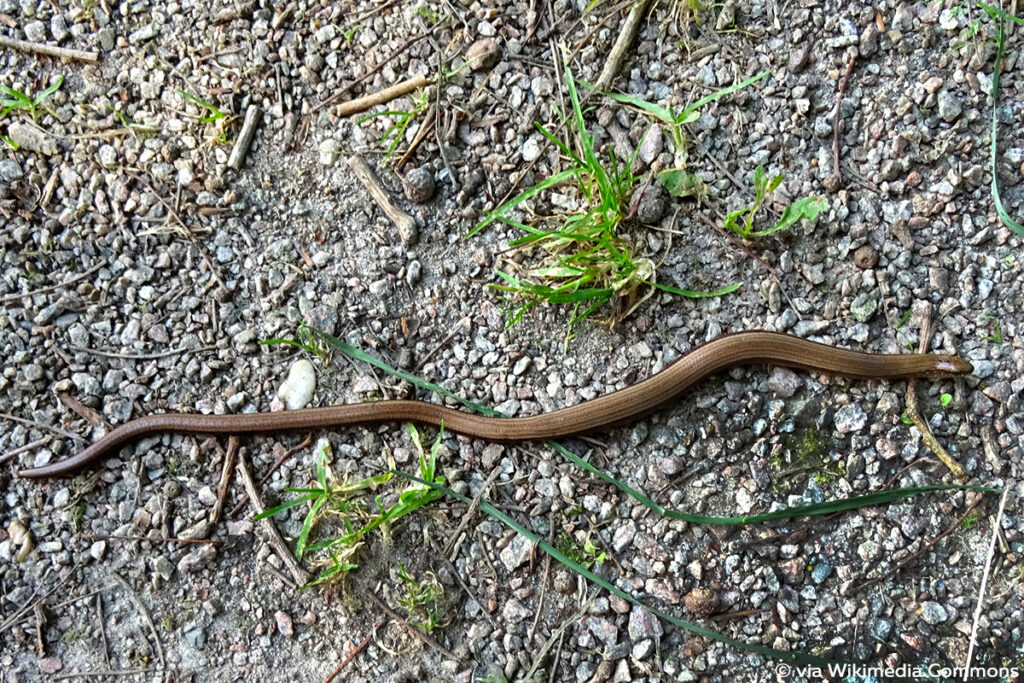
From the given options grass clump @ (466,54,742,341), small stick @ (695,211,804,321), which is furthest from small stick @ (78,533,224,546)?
small stick @ (695,211,804,321)

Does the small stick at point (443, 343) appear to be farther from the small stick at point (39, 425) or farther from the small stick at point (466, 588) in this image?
the small stick at point (39, 425)

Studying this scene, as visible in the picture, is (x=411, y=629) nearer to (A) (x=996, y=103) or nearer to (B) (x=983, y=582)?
(B) (x=983, y=582)

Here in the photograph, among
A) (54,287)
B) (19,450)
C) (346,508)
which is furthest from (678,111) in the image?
(19,450)

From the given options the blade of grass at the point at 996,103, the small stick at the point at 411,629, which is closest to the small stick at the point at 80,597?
the small stick at the point at 411,629

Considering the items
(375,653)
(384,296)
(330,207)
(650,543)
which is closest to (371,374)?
(384,296)

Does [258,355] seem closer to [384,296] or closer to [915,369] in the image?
[384,296]

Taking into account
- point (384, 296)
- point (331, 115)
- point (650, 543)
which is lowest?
point (650, 543)
